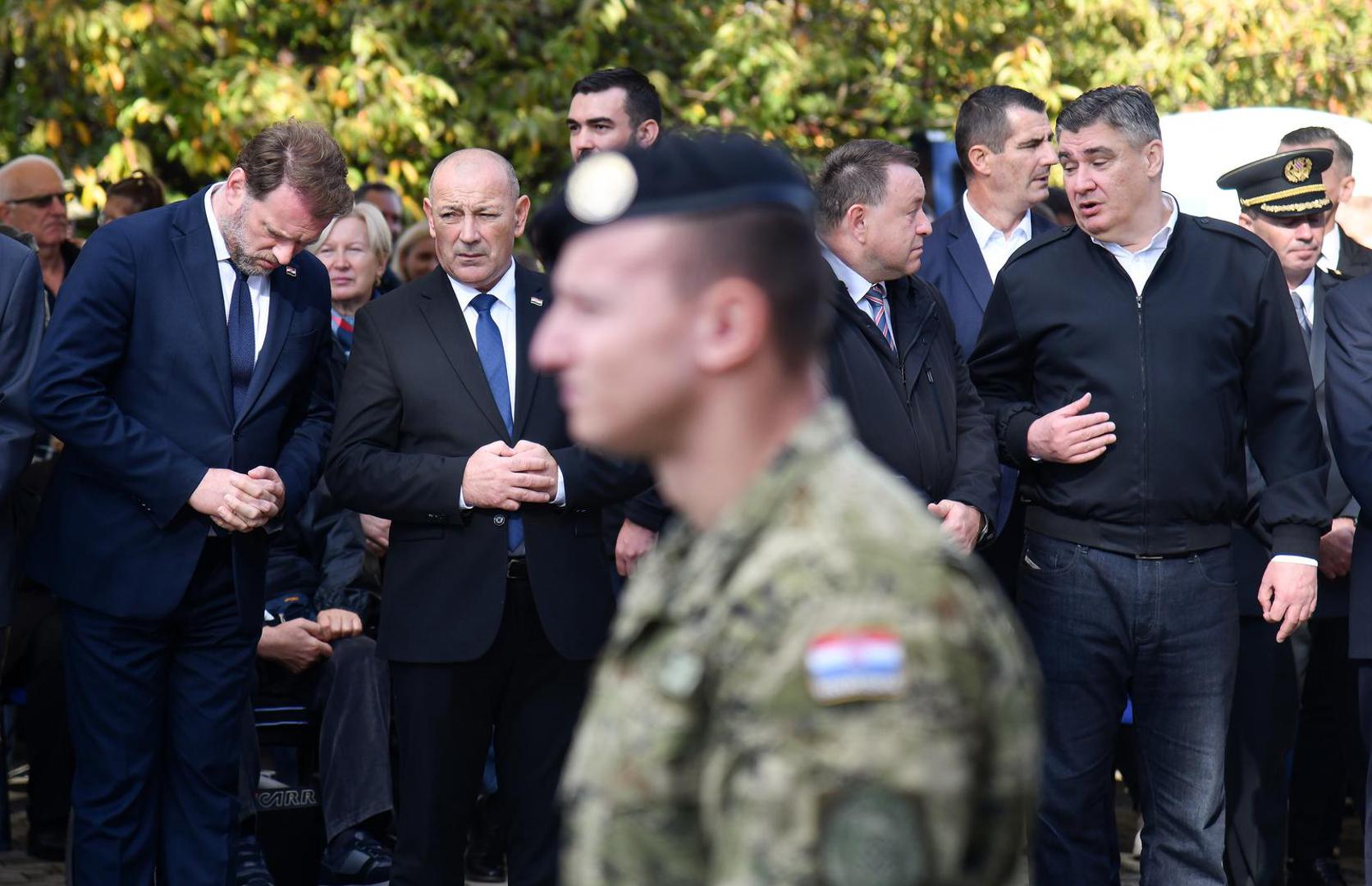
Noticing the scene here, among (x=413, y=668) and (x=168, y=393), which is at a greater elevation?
(x=168, y=393)

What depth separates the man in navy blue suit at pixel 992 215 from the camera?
5562 mm

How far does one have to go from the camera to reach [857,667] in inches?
53.9

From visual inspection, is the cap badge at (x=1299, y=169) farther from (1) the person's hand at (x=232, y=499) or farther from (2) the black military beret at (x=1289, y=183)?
(1) the person's hand at (x=232, y=499)

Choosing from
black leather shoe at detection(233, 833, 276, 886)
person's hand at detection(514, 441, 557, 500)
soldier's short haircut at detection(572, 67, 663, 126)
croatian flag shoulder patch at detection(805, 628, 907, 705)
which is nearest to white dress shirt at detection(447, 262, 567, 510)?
person's hand at detection(514, 441, 557, 500)

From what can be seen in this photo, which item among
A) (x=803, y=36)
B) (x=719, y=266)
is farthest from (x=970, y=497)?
(x=803, y=36)

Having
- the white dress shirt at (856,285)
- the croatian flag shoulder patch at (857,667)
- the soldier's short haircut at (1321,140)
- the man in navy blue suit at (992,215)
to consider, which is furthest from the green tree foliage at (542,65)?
the croatian flag shoulder patch at (857,667)

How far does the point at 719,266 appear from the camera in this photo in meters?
1.59

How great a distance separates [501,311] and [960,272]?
170cm

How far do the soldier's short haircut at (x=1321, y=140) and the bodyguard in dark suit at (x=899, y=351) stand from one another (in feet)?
6.67

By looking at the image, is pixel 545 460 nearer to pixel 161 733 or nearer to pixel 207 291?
pixel 207 291

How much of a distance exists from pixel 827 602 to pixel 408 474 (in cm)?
328

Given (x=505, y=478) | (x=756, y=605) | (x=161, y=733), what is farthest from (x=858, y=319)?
(x=756, y=605)

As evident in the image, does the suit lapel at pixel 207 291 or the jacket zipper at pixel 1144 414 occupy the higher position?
the suit lapel at pixel 207 291

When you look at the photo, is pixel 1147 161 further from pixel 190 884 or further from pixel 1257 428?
pixel 190 884
